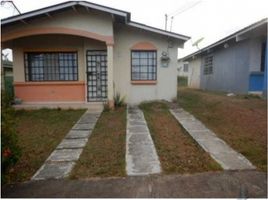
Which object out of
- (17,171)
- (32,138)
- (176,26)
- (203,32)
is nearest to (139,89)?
(32,138)

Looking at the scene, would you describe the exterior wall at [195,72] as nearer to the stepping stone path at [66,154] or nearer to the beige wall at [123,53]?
the beige wall at [123,53]

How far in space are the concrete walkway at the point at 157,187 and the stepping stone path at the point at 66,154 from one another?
0.27m

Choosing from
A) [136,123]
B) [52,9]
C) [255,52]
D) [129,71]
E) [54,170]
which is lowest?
[54,170]

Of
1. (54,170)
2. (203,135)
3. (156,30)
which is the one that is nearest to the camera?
(54,170)

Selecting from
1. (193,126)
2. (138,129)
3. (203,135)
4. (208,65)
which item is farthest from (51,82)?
(208,65)

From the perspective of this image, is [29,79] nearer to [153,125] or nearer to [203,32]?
[153,125]

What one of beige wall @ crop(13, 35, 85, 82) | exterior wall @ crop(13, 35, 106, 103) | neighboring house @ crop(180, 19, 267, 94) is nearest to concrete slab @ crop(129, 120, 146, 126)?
exterior wall @ crop(13, 35, 106, 103)

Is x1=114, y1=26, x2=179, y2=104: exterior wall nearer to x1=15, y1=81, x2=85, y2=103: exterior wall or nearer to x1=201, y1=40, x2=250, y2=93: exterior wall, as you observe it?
x1=15, y1=81, x2=85, y2=103: exterior wall

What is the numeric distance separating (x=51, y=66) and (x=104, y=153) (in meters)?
7.01

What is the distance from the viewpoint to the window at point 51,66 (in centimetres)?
1038

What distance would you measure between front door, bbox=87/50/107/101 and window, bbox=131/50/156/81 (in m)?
1.19

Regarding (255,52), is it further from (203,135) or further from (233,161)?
(233,161)

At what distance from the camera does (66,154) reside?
14.9ft

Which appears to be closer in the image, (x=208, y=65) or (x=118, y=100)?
(x=118, y=100)
